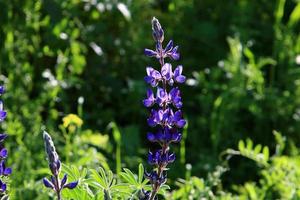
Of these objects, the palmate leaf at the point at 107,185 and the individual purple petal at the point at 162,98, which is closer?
the individual purple petal at the point at 162,98

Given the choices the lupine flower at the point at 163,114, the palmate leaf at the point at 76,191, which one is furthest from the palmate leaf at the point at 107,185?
the lupine flower at the point at 163,114

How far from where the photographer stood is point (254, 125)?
12.5 ft

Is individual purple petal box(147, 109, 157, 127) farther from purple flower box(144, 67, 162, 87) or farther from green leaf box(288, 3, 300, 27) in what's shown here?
green leaf box(288, 3, 300, 27)

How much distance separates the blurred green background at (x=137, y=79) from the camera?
3.40 metres

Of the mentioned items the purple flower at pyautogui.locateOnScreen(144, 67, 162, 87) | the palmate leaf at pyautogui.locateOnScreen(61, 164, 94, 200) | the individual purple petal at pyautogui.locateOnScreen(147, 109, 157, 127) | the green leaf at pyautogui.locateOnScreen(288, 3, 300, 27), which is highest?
the green leaf at pyautogui.locateOnScreen(288, 3, 300, 27)

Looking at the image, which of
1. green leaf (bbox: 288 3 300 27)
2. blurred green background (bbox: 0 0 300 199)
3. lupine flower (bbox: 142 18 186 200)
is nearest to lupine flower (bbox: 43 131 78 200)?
lupine flower (bbox: 142 18 186 200)

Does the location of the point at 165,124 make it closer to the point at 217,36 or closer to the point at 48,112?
the point at 48,112

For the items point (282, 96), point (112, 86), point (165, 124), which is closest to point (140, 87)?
point (112, 86)

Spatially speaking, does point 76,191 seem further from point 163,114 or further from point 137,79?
point 137,79

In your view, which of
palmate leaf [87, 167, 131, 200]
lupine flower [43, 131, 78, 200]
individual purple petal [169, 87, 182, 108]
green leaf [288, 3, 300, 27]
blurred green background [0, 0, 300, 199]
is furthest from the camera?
green leaf [288, 3, 300, 27]

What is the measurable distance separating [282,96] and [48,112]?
4.13ft

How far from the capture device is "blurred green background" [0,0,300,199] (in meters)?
3.40

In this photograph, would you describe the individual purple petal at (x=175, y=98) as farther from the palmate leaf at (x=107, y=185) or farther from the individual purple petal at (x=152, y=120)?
the palmate leaf at (x=107, y=185)

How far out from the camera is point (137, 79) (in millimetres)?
4016
